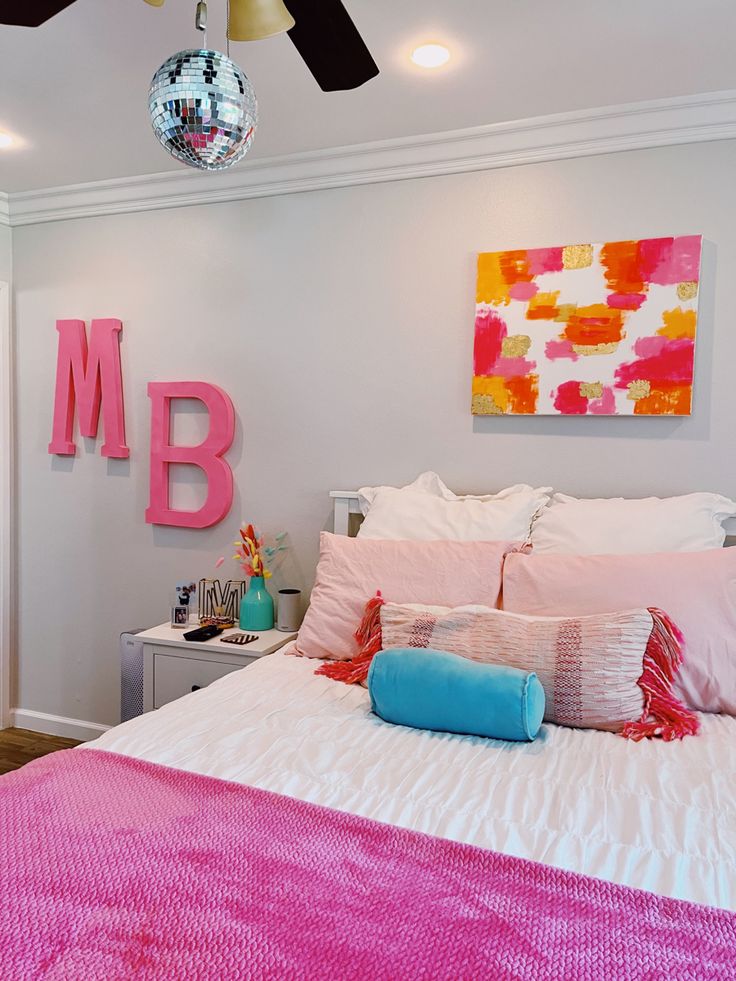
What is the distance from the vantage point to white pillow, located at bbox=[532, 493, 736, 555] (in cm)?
215

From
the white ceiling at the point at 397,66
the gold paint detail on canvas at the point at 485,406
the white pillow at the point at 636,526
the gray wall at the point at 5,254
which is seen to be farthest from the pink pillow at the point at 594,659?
the gray wall at the point at 5,254

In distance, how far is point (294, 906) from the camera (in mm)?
1014

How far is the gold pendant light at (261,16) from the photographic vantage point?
1.49 m

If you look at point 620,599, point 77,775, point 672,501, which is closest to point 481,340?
point 672,501

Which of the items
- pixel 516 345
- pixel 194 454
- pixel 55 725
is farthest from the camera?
pixel 55 725

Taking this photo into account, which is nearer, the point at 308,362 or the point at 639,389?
the point at 639,389

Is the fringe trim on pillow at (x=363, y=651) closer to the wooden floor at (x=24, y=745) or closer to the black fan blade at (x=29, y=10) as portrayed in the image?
the black fan blade at (x=29, y=10)

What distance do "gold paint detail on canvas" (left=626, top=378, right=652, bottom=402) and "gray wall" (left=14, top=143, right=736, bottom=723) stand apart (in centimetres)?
10

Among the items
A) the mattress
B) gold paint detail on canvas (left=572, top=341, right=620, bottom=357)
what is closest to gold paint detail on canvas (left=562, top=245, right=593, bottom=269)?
gold paint detail on canvas (left=572, top=341, right=620, bottom=357)

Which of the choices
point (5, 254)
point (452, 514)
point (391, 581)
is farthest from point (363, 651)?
point (5, 254)

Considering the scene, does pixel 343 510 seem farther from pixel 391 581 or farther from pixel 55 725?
pixel 55 725

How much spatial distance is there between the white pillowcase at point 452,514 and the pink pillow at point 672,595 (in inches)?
10.7

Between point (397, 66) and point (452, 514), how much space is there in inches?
53.2

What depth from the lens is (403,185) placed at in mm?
2773
